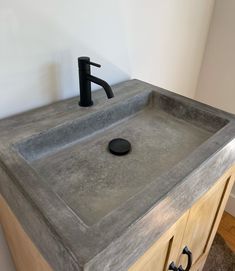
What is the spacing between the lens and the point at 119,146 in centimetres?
79

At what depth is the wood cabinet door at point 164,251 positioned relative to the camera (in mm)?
593

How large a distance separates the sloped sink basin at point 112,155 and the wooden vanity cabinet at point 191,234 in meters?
0.14

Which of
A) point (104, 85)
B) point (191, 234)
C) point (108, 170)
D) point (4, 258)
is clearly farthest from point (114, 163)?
point (4, 258)

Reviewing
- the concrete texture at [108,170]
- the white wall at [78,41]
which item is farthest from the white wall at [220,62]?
the concrete texture at [108,170]

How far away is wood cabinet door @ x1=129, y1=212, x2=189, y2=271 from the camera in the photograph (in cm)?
59

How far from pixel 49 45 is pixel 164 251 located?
A: 72cm

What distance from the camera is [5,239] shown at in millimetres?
872

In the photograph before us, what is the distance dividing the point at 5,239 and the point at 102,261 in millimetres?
610

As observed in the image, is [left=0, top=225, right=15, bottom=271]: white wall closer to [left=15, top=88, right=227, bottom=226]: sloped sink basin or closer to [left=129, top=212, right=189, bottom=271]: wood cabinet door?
[left=15, top=88, right=227, bottom=226]: sloped sink basin

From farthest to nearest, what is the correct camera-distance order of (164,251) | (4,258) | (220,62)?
(220,62)
(4,258)
(164,251)

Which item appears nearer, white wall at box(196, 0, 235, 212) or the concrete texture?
the concrete texture

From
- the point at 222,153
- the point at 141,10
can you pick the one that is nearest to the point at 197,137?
the point at 222,153

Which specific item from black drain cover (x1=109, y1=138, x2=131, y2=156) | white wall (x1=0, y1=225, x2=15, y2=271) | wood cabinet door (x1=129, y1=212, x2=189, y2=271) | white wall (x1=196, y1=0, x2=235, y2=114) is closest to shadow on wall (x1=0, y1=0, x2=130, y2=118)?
black drain cover (x1=109, y1=138, x2=131, y2=156)

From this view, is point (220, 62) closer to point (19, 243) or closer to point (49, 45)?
point (49, 45)
